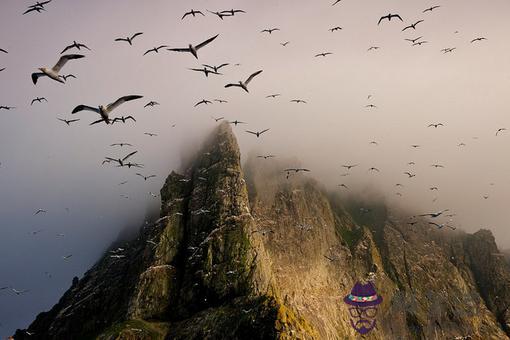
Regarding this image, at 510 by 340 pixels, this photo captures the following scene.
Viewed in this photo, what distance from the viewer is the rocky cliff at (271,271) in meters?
70.0

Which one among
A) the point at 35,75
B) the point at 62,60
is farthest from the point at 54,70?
the point at 35,75

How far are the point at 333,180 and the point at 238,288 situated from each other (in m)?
112

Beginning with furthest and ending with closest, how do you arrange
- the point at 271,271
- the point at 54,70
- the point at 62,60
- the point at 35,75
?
the point at 271,271 < the point at 62,60 < the point at 54,70 < the point at 35,75

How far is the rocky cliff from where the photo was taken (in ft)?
230

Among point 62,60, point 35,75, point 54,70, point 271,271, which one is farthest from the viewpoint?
point 271,271

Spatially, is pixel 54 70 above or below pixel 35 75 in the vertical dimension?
above

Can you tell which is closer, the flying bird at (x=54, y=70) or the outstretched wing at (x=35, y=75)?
the outstretched wing at (x=35, y=75)

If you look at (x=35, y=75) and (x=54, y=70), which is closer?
(x=35, y=75)

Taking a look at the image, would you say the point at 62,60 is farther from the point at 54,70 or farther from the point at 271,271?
the point at 271,271

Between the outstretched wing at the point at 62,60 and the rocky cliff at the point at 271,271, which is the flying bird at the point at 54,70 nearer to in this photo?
the outstretched wing at the point at 62,60

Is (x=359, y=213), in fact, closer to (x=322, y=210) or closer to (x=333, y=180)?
(x=333, y=180)

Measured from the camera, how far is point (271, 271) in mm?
79812

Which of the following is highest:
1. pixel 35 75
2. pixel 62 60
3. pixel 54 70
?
pixel 62 60

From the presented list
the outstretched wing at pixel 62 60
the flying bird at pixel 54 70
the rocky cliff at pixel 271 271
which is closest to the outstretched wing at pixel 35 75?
the flying bird at pixel 54 70
